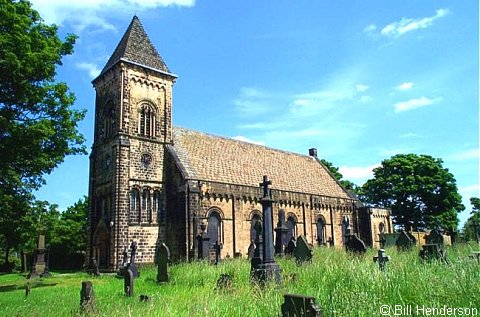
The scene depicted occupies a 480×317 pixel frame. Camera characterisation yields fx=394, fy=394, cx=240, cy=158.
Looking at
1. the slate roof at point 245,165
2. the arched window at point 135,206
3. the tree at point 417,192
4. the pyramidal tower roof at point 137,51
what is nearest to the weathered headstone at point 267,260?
the slate roof at point 245,165

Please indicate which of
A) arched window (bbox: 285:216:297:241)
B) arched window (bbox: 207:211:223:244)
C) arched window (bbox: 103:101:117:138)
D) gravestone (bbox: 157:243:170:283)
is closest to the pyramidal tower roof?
arched window (bbox: 103:101:117:138)

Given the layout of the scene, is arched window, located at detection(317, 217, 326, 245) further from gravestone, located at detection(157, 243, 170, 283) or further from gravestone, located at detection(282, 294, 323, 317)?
gravestone, located at detection(282, 294, 323, 317)

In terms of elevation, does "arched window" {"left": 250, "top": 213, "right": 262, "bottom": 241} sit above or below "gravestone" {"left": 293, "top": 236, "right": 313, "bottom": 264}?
above

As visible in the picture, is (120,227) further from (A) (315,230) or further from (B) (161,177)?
(A) (315,230)

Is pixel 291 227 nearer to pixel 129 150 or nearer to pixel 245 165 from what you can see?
pixel 245 165

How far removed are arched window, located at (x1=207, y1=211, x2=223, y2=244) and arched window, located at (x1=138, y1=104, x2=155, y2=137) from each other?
710 cm

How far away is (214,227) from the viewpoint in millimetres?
26766

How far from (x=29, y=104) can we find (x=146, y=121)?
11245 mm

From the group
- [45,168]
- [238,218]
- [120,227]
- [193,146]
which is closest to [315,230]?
[238,218]

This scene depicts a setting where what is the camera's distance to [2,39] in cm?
1441

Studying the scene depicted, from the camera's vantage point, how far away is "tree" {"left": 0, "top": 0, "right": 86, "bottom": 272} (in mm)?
15289

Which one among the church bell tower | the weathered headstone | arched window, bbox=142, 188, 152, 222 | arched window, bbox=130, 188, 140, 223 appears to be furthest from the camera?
arched window, bbox=142, 188, 152, 222

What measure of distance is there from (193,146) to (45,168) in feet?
45.5

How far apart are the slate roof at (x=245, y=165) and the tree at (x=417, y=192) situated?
41.9 feet
